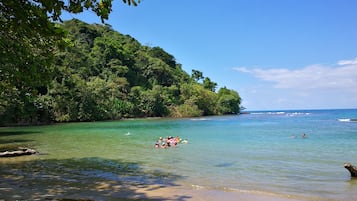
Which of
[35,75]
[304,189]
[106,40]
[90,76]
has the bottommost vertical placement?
[304,189]

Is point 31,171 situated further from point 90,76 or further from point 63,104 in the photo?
point 90,76

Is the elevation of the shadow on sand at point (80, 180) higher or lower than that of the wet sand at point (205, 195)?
higher

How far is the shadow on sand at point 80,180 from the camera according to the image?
8992 mm

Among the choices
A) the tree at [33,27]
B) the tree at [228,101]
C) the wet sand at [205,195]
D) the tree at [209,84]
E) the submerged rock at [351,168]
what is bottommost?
the wet sand at [205,195]

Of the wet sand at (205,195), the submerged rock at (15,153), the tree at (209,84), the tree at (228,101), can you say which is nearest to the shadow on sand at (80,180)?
the wet sand at (205,195)

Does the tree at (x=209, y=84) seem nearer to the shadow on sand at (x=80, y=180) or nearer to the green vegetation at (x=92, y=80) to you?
the green vegetation at (x=92, y=80)

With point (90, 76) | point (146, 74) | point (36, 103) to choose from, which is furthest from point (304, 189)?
point (146, 74)

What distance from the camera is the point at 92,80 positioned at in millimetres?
76562

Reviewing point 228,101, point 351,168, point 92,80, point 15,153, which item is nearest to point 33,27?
point 351,168

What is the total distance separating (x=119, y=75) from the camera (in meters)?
91.9

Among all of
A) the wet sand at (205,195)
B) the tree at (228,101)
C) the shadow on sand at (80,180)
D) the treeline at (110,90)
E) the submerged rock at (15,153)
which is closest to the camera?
the shadow on sand at (80,180)

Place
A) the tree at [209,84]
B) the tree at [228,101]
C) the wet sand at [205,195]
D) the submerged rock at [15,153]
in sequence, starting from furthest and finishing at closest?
the tree at [209,84], the tree at [228,101], the submerged rock at [15,153], the wet sand at [205,195]

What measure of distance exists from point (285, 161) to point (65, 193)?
36.6 feet

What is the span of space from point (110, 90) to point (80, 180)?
67.7 meters
